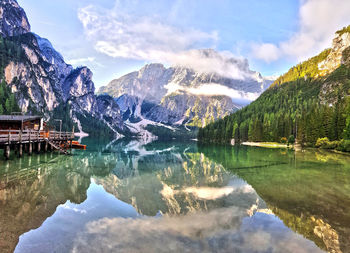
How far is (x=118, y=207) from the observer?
17.9 meters

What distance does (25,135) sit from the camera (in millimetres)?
42812

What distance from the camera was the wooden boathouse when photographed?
40.0 m

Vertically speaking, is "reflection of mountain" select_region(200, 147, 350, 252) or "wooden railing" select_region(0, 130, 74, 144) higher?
"wooden railing" select_region(0, 130, 74, 144)

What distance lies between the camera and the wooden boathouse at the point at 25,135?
40003 millimetres

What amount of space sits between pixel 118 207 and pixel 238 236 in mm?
9386

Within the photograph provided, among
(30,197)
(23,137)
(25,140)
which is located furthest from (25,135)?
(30,197)

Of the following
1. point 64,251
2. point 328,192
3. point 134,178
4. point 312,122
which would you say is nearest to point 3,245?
point 64,251

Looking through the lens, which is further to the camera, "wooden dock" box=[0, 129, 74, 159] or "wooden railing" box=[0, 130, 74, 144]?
"wooden dock" box=[0, 129, 74, 159]

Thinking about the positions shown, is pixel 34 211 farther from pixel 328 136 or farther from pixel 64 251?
pixel 328 136

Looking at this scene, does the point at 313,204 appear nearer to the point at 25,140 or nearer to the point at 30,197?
the point at 30,197

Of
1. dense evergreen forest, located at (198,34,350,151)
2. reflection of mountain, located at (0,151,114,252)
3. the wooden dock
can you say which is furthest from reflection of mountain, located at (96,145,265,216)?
dense evergreen forest, located at (198,34,350,151)

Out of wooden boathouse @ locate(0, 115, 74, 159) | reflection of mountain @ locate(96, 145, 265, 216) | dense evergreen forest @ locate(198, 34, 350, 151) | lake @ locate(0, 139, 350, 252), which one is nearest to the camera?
lake @ locate(0, 139, 350, 252)

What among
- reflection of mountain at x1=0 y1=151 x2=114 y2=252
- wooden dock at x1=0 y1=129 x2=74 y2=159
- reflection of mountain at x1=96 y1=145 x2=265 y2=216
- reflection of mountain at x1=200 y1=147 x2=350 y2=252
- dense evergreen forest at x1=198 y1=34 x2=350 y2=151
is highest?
dense evergreen forest at x1=198 y1=34 x2=350 y2=151

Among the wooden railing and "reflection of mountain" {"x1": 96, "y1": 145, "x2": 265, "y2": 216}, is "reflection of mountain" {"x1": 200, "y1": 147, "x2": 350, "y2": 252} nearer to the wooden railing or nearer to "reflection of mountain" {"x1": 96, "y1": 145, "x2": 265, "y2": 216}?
"reflection of mountain" {"x1": 96, "y1": 145, "x2": 265, "y2": 216}
